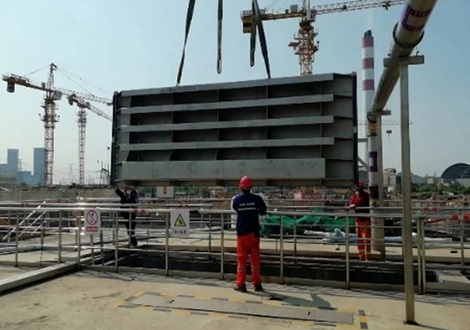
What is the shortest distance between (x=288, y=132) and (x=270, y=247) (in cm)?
398

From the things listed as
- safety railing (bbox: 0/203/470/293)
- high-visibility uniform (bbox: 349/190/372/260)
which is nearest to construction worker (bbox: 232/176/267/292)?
safety railing (bbox: 0/203/470/293)

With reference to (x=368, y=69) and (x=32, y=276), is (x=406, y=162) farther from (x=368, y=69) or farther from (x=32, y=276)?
(x=368, y=69)

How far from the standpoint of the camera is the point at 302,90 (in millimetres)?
8844

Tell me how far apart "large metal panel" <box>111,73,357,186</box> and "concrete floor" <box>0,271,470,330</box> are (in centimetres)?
248

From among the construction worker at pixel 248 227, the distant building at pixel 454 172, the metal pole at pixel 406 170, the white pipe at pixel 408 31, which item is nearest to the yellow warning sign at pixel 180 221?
the construction worker at pixel 248 227

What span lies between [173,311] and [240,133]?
453 cm

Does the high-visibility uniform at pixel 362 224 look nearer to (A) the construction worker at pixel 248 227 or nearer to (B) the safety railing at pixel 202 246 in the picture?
(B) the safety railing at pixel 202 246

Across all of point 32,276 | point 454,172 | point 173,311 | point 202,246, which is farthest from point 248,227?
point 454,172

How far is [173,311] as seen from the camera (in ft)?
19.0

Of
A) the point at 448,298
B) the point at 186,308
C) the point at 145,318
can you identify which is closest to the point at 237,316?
the point at 186,308

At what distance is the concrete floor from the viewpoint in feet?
17.3

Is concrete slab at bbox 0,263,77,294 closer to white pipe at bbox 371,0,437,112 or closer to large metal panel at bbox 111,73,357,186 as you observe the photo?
large metal panel at bbox 111,73,357,186

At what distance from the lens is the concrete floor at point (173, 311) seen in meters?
5.26

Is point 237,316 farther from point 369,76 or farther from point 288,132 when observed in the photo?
point 369,76
